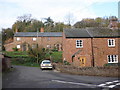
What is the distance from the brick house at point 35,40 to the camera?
5862 cm

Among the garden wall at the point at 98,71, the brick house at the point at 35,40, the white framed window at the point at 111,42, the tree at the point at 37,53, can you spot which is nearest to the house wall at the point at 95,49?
the white framed window at the point at 111,42

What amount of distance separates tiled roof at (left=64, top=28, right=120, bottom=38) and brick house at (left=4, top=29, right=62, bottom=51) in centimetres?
2578

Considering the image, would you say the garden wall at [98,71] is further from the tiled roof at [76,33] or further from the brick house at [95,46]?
the tiled roof at [76,33]

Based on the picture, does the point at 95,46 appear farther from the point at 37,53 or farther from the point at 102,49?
the point at 37,53

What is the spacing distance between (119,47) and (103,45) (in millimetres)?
3154

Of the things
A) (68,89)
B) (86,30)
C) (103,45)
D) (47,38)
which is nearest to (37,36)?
(47,38)

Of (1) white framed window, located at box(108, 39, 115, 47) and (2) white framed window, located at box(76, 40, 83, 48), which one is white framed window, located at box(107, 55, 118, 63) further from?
(2) white framed window, located at box(76, 40, 83, 48)

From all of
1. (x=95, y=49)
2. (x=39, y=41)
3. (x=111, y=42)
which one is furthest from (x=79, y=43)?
(x=39, y=41)

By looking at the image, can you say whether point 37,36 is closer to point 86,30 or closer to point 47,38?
point 47,38

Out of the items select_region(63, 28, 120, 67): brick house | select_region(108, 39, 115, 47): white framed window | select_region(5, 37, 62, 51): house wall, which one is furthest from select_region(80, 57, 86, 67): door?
select_region(5, 37, 62, 51): house wall

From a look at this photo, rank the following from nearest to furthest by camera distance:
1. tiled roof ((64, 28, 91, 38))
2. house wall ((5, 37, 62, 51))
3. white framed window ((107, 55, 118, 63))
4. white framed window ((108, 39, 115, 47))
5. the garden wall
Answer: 1. the garden wall
2. white framed window ((107, 55, 118, 63))
3. tiled roof ((64, 28, 91, 38))
4. white framed window ((108, 39, 115, 47))
5. house wall ((5, 37, 62, 51))

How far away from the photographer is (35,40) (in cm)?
5962

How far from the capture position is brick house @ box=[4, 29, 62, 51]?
192 feet

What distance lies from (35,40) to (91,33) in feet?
103
